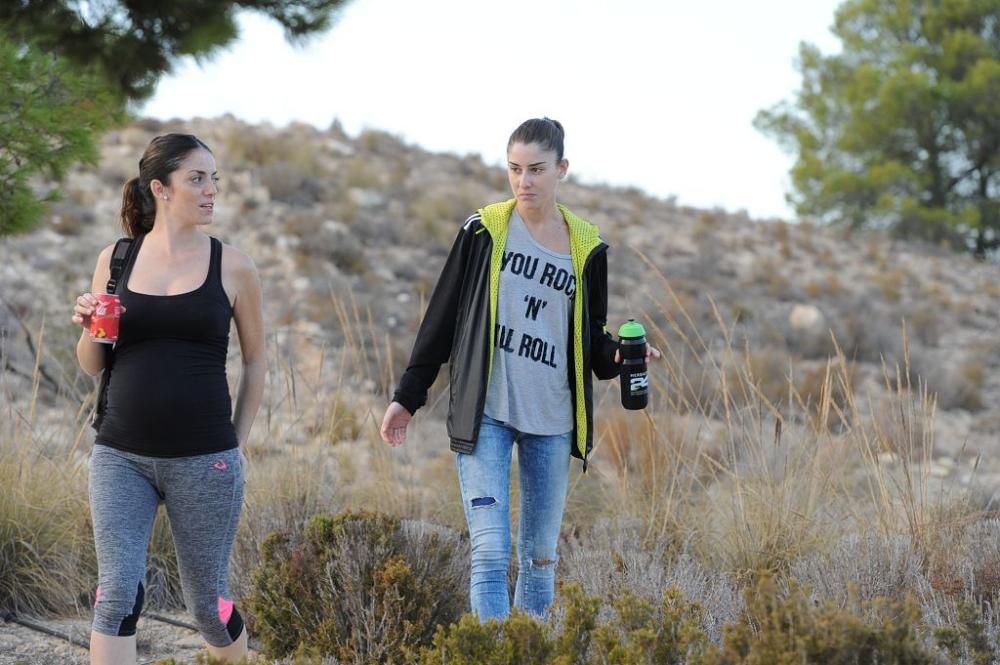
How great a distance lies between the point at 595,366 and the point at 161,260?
1512 millimetres

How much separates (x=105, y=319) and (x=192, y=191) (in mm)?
526

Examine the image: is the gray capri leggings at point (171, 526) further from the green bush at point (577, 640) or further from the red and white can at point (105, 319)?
the green bush at point (577, 640)

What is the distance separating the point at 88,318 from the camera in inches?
134

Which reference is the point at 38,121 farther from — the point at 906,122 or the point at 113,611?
the point at 906,122

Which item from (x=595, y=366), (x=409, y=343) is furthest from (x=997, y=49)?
(x=595, y=366)

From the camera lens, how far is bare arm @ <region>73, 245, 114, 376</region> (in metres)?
3.38

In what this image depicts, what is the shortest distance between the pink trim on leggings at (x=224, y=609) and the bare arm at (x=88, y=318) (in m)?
0.81

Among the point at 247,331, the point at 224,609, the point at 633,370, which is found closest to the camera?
the point at 224,609

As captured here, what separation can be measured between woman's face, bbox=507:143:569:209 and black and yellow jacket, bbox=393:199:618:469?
11cm

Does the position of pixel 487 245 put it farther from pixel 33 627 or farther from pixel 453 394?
pixel 33 627

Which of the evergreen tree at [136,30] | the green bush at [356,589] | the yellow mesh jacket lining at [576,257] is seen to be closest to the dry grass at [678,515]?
the green bush at [356,589]

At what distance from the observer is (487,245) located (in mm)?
3961

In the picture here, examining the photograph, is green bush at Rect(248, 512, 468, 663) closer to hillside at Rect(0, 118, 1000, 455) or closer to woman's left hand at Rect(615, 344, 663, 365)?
woman's left hand at Rect(615, 344, 663, 365)

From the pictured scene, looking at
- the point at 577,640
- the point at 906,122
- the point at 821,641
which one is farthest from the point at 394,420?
the point at 906,122
